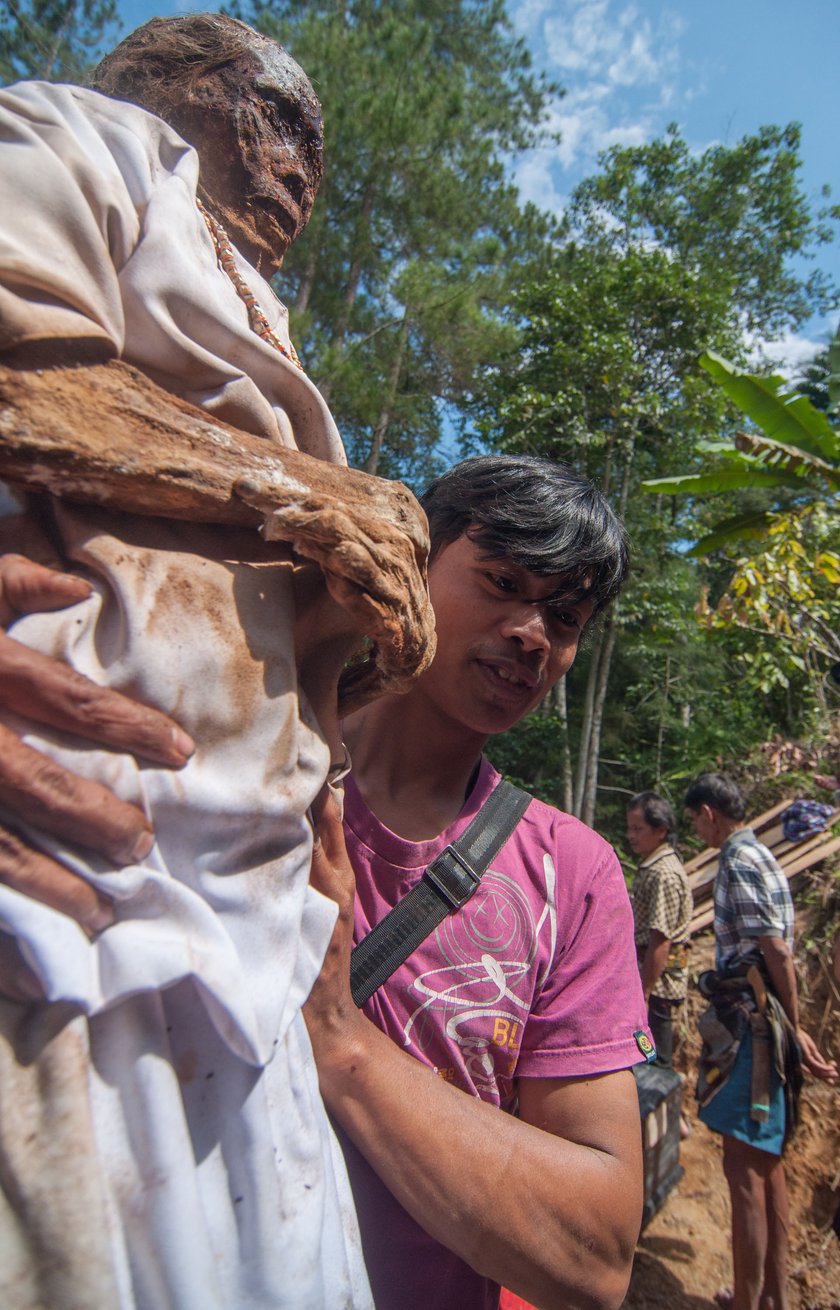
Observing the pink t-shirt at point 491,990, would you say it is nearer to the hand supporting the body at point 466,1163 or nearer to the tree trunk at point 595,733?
the hand supporting the body at point 466,1163

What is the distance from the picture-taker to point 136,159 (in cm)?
100

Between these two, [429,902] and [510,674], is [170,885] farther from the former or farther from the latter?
[510,674]

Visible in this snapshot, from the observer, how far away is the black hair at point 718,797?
4.36 m

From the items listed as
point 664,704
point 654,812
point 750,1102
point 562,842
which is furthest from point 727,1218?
point 664,704

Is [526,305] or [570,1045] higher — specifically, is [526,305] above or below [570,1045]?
above

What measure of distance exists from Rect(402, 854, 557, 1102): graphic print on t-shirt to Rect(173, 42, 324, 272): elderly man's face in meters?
1.26

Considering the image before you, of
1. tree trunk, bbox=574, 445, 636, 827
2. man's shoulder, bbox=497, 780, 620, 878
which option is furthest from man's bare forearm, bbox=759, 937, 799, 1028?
tree trunk, bbox=574, 445, 636, 827

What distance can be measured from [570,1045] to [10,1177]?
3.06 feet

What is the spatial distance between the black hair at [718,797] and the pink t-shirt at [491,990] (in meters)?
3.10

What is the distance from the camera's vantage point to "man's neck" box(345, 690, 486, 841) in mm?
1639

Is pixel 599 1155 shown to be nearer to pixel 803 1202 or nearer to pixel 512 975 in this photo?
pixel 512 975

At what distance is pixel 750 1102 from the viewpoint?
11.9 feet

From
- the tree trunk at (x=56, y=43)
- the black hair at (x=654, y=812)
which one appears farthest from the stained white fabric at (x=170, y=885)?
the tree trunk at (x=56, y=43)

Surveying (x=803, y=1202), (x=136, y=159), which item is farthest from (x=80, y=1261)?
(x=803, y=1202)
